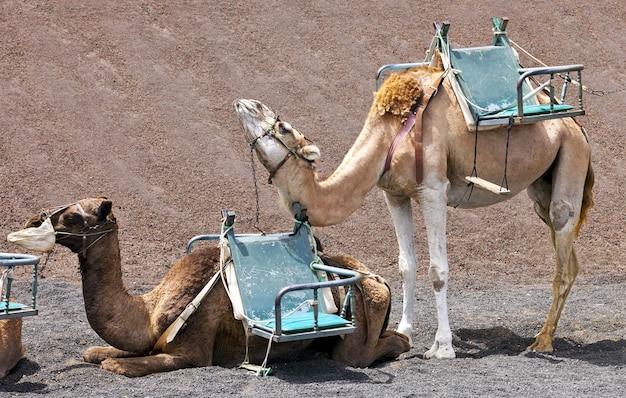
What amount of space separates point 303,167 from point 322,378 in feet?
5.60

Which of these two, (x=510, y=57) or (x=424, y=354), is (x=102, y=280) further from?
(x=510, y=57)

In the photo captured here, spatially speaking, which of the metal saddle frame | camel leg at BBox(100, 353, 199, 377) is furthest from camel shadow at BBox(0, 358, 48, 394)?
the metal saddle frame

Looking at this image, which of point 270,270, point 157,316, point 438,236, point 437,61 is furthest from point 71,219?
point 437,61

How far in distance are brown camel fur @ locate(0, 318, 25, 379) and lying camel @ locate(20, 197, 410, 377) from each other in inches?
20.8

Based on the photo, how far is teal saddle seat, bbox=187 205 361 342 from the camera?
23.9 feet

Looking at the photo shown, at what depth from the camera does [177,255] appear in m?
13.6

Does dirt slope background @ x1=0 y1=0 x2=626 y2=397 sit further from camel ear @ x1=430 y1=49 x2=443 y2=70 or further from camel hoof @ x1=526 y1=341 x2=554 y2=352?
camel ear @ x1=430 y1=49 x2=443 y2=70

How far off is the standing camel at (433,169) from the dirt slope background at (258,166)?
790 millimetres

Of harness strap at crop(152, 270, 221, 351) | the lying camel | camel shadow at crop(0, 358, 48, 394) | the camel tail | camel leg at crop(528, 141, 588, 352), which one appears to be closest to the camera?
camel shadow at crop(0, 358, 48, 394)

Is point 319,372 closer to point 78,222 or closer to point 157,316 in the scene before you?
point 157,316

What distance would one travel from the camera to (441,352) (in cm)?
847

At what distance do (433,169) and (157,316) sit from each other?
2.72 metres

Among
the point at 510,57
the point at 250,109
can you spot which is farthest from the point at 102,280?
the point at 510,57

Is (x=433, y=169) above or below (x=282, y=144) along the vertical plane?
below
